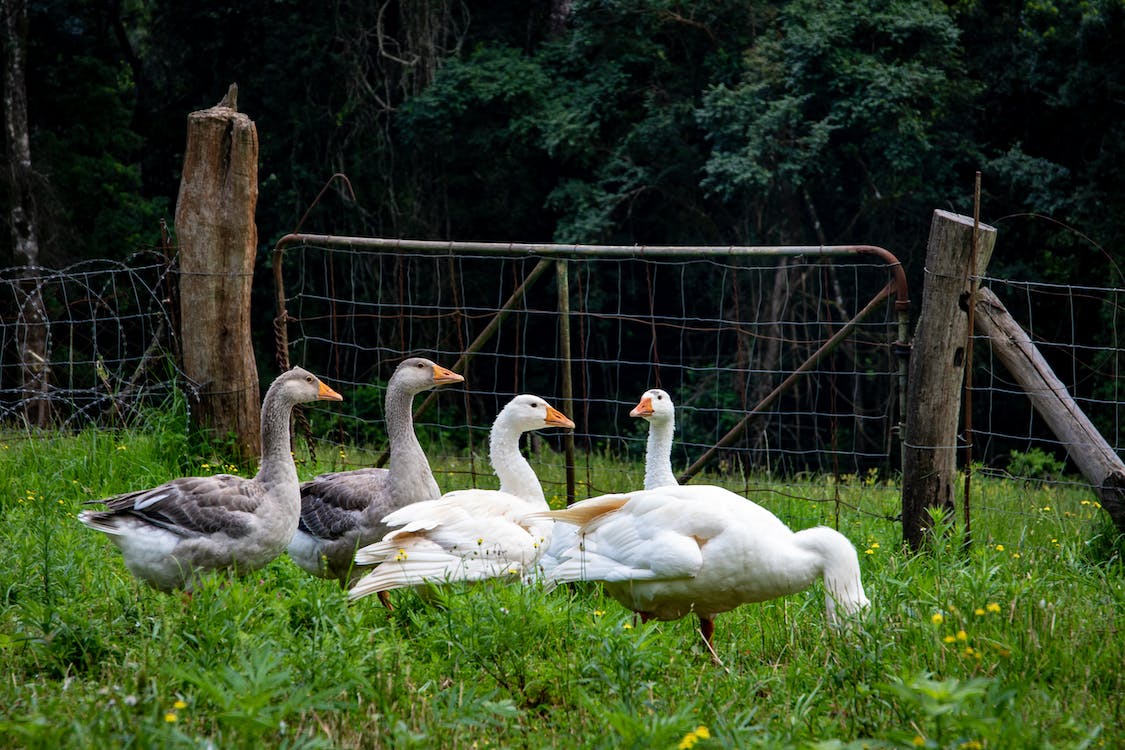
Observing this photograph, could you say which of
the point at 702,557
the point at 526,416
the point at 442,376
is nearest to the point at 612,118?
the point at 442,376

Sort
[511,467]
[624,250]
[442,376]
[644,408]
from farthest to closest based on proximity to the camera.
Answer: [624,250] → [442,376] → [511,467] → [644,408]

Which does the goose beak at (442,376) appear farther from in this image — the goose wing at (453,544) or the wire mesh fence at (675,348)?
the wire mesh fence at (675,348)

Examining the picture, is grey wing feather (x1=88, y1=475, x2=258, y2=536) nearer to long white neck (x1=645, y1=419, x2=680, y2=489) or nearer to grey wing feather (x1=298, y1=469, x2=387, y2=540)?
grey wing feather (x1=298, y1=469, x2=387, y2=540)

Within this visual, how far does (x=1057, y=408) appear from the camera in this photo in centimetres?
632

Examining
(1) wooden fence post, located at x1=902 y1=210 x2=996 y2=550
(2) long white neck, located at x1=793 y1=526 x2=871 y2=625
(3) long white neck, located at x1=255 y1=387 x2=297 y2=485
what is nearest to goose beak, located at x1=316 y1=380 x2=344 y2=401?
(3) long white neck, located at x1=255 y1=387 x2=297 y2=485

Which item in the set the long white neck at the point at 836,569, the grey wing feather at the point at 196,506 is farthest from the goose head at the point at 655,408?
the grey wing feather at the point at 196,506

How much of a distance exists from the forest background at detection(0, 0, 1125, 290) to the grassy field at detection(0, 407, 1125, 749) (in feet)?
37.4

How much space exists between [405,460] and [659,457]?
1.46 m

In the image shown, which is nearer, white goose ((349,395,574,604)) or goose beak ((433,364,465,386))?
white goose ((349,395,574,604))

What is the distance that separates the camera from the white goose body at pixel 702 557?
16.6ft

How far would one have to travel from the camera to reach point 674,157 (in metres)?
17.8

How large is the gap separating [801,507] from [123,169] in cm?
1546

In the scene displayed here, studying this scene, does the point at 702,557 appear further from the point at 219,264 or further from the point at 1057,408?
the point at 219,264

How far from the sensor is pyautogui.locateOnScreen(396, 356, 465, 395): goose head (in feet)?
22.6
